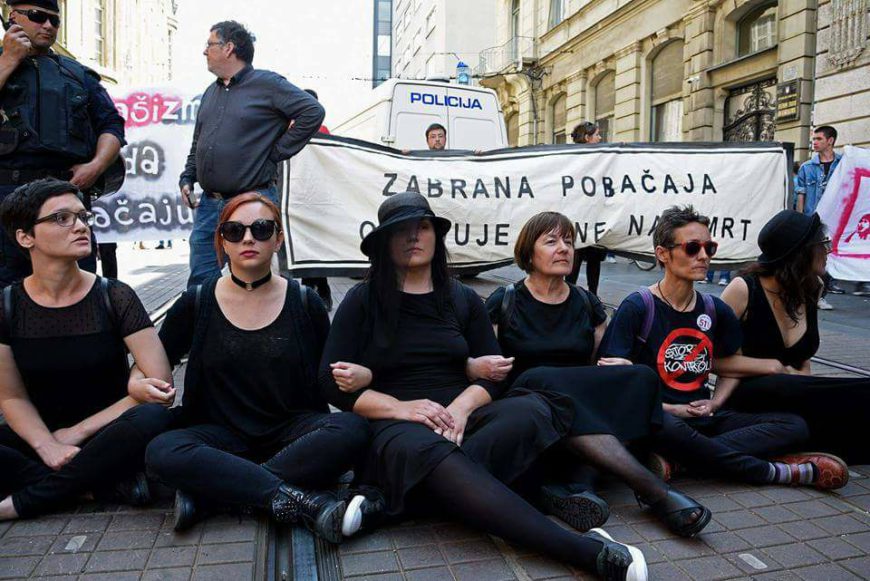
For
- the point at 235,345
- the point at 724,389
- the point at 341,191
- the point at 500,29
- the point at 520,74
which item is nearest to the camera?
the point at 235,345

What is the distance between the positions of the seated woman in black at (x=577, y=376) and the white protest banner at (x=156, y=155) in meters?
5.81

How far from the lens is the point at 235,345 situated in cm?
299

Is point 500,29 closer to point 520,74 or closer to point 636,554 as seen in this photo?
point 520,74

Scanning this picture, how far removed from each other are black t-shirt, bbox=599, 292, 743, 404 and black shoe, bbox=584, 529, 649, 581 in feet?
3.97

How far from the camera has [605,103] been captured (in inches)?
880

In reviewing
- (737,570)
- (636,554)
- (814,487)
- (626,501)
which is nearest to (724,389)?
(814,487)

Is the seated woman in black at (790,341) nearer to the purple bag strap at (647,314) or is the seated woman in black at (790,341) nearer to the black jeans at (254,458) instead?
the purple bag strap at (647,314)

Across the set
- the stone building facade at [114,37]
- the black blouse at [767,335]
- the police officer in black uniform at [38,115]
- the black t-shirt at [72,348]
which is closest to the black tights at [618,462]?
the black blouse at [767,335]

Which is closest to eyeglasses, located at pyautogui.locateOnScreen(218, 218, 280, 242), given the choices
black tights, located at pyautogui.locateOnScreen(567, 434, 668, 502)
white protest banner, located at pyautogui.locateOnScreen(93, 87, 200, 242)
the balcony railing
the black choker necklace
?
the black choker necklace

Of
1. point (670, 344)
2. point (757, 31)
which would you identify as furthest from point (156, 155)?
point (757, 31)

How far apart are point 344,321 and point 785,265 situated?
85.3 inches

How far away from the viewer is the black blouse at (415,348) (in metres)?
3.00

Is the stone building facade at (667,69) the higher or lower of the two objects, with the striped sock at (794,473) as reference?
higher

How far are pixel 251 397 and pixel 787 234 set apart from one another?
8.63ft
